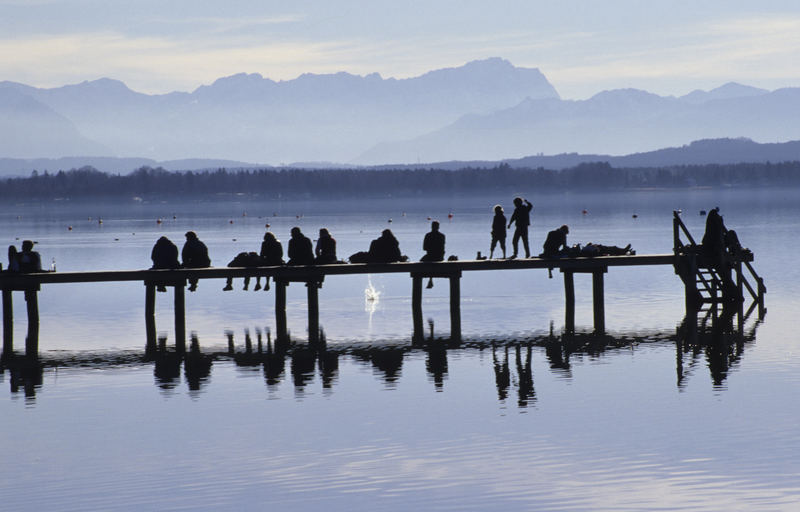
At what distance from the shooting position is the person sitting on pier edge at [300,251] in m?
35.7

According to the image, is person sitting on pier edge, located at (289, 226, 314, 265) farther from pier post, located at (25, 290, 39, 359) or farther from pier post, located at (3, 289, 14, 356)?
pier post, located at (3, 289, 14, 356)

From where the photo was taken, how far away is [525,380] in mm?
25234

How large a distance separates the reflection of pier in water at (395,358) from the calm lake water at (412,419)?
0.10m

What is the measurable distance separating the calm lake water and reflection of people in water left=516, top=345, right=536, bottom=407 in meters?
0.08

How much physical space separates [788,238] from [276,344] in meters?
65.7

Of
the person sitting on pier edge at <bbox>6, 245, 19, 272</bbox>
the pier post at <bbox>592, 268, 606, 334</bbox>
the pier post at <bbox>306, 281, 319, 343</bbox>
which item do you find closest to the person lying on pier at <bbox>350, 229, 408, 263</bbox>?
the pier post at <bbox>306, 281, 319, 343</bbox>

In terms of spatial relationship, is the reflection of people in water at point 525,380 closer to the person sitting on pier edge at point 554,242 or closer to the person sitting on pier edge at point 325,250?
the person sitting on pier edge at point 554,242

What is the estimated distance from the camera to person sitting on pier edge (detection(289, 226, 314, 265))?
117 ft

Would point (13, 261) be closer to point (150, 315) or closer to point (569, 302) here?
point (150, 315)

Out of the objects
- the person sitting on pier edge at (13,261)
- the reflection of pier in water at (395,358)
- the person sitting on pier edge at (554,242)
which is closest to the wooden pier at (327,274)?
the person sitting on pier edge at (13,261)

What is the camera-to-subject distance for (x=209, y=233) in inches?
5157

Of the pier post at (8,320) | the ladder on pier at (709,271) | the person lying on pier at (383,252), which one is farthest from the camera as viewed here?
the ladder on pier at (709,271)

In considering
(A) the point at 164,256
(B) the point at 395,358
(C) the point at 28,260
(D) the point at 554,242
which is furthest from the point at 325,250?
(C) the point at 28,260

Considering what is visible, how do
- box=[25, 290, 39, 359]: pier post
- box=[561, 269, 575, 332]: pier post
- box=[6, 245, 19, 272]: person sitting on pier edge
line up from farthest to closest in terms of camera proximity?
box=[561, 269, 575, 332]: pier post
box=[6, 245, 19, 272]: person sitting on pier edge
box=[25, 290, 39, 359]: pier post
